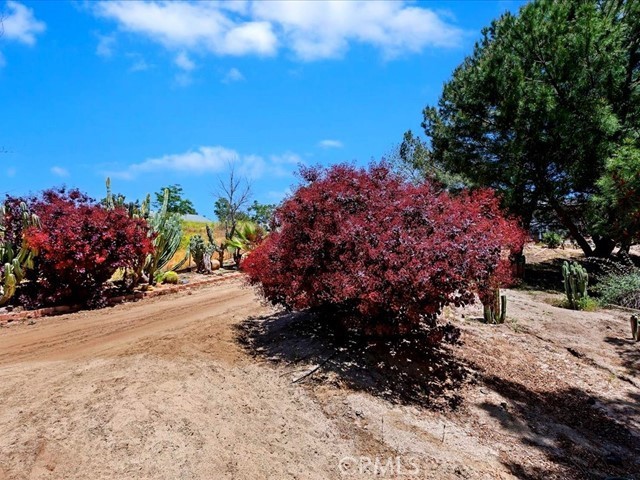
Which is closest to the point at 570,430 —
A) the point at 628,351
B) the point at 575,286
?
the point at 628,351

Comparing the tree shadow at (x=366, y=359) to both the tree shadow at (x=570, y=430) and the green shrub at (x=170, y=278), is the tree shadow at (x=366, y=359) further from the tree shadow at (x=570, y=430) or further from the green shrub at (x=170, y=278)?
the green shrub at (x=170, y=278)

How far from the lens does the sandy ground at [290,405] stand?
11.6ft

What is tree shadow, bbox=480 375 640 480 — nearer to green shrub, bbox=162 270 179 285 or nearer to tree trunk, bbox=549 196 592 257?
green shrub, bbox=162 270 179 285

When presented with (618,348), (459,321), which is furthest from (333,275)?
(618,348)

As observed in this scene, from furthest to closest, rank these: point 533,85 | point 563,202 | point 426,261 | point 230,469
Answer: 1. point 563,202
2. point 533,85
3. point 426,261
4. point 230,469

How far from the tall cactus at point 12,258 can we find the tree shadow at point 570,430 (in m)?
7.95

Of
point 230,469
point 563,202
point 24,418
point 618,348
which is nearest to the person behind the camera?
point 230,469

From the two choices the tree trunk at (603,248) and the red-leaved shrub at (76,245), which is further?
the tree trunk at (603,248)

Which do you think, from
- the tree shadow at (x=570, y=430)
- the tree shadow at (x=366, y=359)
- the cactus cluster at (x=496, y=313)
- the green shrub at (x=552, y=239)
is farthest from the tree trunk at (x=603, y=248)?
the tree shadow at (x=366, y=359)

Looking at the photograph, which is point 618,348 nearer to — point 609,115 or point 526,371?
point 526,371

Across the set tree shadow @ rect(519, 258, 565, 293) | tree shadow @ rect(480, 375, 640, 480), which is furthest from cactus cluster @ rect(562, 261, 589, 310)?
tree shadow @ rect(480, 375, 640, 480)

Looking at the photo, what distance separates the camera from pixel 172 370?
4832 millimetres

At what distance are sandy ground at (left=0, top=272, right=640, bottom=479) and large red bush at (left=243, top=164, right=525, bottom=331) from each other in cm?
85

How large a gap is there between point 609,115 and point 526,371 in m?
9.23
